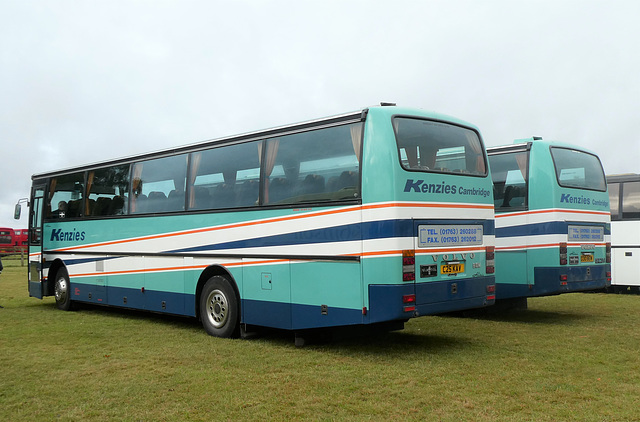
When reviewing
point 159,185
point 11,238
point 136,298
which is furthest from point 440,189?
point 11,238

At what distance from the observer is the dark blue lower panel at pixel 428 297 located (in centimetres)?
792

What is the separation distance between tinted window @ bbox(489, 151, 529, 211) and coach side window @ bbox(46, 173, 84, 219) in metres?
8.71

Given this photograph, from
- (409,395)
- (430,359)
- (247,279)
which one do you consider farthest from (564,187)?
(409,395)

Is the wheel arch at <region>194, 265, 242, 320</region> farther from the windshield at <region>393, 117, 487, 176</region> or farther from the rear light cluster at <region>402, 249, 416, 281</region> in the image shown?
Result: the windshield at <region>393, 117, 487, 176</region>

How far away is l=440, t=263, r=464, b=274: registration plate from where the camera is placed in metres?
8.55

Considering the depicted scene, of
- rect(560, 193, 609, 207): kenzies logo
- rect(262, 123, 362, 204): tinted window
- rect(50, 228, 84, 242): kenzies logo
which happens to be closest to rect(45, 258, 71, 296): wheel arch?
rect(50, 228, 84, 242): kenzies logo

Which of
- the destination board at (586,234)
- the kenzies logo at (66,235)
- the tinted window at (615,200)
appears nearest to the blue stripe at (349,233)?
the destination board at (586,234)

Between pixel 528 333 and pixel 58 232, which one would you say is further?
pixel 58 232

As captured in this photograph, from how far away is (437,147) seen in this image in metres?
8.82

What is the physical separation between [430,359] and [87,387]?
13.7 feet

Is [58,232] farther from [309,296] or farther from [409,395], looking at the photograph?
[409,395]

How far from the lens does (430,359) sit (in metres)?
8.27

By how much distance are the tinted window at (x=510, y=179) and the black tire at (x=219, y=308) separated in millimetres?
5580

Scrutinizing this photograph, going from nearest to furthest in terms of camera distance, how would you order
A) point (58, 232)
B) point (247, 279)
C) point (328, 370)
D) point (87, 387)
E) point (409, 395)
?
point (409, 395) → point (87, 387) → point (328, 370) → point (247, 279) → point (58, 232)
